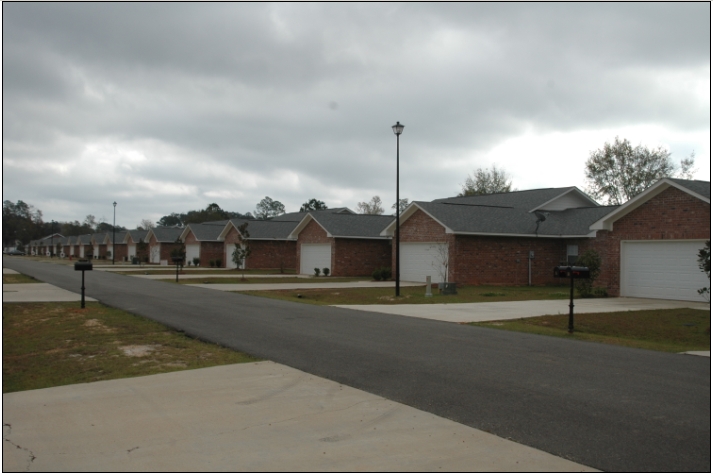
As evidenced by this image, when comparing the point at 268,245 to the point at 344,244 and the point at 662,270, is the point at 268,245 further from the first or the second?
the point at 662,270

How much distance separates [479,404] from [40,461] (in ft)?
15.2

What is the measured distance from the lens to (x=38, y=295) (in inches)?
941

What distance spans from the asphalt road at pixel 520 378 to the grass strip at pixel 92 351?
0.76 m

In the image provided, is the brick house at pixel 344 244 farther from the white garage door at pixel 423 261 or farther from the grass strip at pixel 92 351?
the grass strip at pixel 92 351

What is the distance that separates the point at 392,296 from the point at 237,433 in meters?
17.9

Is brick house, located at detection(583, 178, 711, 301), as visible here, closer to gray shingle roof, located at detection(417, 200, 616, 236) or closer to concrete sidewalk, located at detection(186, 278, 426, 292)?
gray shingle roof, located at detection(417, 200, 616, 236)

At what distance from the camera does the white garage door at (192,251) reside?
5950 centimetres

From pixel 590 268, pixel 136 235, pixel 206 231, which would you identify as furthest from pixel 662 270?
pixel 136 235

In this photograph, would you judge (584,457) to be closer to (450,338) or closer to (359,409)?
(359,409)

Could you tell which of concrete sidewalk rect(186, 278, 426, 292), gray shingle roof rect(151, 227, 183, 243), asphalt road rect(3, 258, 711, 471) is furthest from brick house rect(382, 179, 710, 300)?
gray shingle roof rect(151, 227, 183, 243)

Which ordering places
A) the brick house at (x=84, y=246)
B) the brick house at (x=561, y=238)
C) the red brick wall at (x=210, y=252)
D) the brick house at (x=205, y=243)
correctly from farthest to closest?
the brick house at (x=84, y=246) → the red brick wall at (x=210, y=252) → the brick house at (x=205, y=243) → the brick house at (x=561, y=238)

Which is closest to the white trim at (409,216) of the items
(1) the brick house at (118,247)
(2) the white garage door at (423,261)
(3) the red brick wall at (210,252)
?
(2) the white garage door at (423,261)

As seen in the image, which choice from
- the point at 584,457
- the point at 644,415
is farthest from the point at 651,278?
the point at 584,457

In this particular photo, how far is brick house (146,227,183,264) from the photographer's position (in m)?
66.7
